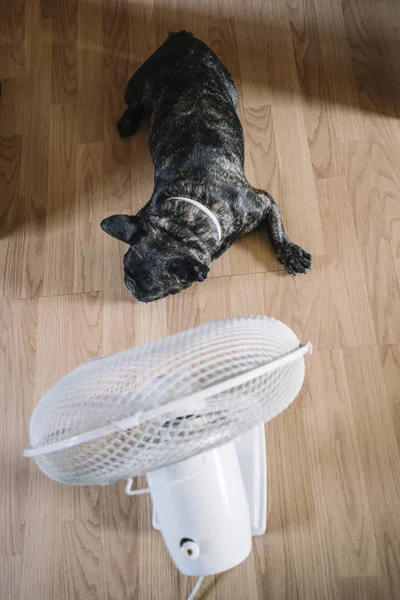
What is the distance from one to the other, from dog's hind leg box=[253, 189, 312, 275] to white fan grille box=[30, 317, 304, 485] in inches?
33.2

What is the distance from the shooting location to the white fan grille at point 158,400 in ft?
2.15

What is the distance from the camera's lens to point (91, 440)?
652 mm

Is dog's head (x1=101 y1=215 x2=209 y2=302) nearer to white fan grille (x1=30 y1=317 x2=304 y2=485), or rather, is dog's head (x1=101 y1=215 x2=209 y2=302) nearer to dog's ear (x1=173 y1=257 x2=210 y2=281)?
dog's ear (x1=173 y1=257 x2=210 y2=281)

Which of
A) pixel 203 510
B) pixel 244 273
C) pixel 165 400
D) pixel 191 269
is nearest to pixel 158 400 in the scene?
pixel 165 400

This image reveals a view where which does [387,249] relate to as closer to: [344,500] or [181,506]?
[344,500]

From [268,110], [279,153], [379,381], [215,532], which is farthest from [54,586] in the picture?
[268,110]

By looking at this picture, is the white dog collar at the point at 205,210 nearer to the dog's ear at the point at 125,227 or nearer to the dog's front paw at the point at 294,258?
the dog's ear at the point at 125,227

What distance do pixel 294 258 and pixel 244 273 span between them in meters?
0.17

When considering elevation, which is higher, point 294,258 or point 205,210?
point 205,210

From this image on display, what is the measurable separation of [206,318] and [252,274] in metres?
0.21

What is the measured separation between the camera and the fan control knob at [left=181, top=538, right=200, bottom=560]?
954 millimetres

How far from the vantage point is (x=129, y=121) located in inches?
69.5

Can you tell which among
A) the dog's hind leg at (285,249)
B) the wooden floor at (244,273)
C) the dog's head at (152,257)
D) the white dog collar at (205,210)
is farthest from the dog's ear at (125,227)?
the dog's hind leg at (285,249)

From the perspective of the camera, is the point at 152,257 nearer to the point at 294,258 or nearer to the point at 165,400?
the point at 294,258
